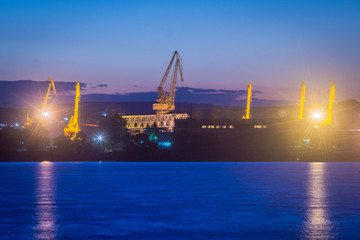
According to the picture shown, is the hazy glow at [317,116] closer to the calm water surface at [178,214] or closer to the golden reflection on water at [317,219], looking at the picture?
the calm water surface at [178,214]

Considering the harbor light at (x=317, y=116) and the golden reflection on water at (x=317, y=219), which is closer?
the golden reflection on water at (x=317, y=219)

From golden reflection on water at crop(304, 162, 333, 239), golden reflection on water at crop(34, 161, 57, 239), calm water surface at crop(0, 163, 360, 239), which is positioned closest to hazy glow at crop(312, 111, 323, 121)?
calm water surface at crop(0, 163, 360, 239)

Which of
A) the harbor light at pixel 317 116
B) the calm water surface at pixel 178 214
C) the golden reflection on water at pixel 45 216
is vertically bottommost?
the golden reflection on water at pixel 45 216

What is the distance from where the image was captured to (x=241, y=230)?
1524cm

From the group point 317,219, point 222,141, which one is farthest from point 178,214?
point 222,141

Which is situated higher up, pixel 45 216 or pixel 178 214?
pixel 178 214

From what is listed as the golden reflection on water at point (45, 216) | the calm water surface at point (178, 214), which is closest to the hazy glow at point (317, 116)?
the calm water surface at point (178, 214)

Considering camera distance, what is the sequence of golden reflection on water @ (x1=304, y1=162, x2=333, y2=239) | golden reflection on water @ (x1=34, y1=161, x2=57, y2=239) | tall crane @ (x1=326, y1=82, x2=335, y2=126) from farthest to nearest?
tall crane @ (x1=326, y1=82, x2=335, y2=126), golden reflection on water @ (x1=34, y1=161, x2=57, y2=239), golden reflection on water @ (x1=304, y1=162, x2=333, y2=239)

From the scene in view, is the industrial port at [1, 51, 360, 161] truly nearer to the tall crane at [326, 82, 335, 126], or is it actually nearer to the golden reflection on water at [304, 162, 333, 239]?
the tall crane at [326, 82, 335, 126]

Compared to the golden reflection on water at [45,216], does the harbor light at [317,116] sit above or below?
above

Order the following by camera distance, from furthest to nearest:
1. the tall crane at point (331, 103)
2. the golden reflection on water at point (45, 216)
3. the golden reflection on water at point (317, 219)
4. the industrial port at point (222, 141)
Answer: the tall crane at point (331, 103) < the industrial port at point (222, 141) < the golden reflection on water at point (45, 216) < the golden reflection on water at point (317, 219)

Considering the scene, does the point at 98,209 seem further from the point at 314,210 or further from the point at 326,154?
the point at 326,154

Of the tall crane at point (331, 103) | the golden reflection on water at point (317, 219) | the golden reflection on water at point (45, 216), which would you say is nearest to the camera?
the golden reflection on water at point (317, 219)

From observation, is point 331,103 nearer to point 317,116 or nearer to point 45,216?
point 317,116
